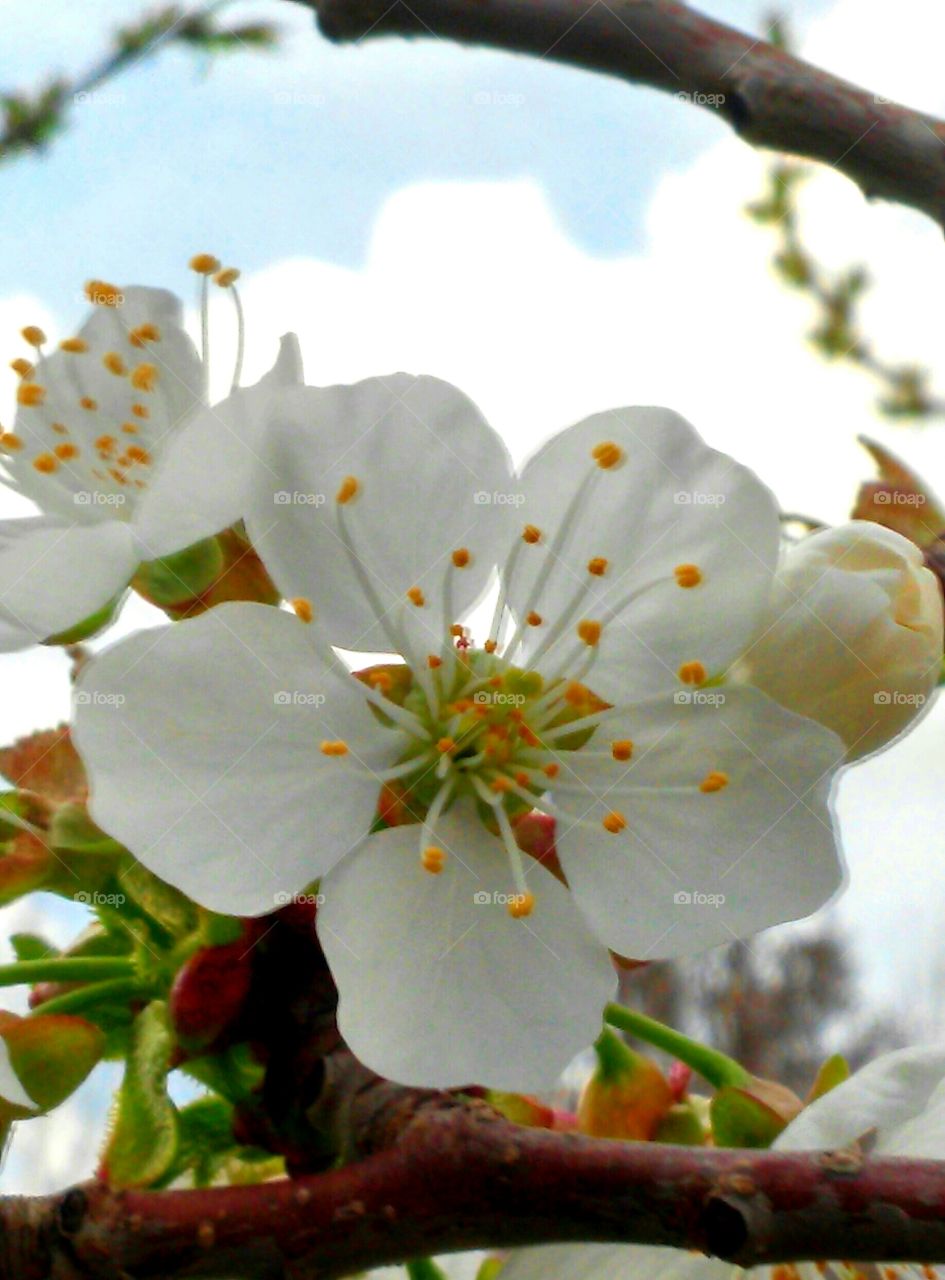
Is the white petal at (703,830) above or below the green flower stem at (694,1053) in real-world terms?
above

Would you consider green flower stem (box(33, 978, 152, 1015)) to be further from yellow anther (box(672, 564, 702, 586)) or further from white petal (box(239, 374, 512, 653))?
yellow anther (box(672, 564, 702, 586))

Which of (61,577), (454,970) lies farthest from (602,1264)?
(61,577)

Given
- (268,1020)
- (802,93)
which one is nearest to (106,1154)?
(268,1020)

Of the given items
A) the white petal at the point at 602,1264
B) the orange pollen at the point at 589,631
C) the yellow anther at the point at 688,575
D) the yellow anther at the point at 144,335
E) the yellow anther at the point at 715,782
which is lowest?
the white petal at the point at 602,1264

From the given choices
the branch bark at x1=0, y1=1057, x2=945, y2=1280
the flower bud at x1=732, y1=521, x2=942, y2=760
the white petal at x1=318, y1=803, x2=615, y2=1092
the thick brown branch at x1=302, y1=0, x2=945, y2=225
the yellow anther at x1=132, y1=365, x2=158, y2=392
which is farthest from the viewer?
the thick brown branch at x1=302, y1=0, x2=945, y2=225

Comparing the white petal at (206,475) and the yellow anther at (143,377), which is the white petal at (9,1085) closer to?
the white petal at (206,475)

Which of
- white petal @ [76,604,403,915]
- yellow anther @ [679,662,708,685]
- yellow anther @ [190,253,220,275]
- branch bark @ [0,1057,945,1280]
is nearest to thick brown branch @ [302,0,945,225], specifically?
yellow anther @ [190,253,220,275]

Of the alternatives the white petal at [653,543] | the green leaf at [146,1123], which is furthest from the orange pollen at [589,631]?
the green leaf at [146,1123]
